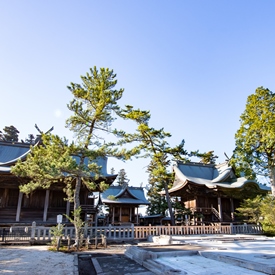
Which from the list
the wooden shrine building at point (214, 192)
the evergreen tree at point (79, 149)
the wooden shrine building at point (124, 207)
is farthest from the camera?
the wooden shrine building at point (124, 207)

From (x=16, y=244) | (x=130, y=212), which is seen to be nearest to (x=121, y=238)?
(x=16, y=244)

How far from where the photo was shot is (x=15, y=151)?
803 inches

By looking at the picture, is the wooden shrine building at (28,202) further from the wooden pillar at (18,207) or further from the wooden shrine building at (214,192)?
the wooden shrine building at (214,192)

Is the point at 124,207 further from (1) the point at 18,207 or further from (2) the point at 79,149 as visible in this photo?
(2) the point at 79,149

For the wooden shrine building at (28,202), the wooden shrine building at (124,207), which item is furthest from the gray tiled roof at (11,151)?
the wooden shrine building at (124,207)

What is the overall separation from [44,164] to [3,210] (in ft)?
31.7

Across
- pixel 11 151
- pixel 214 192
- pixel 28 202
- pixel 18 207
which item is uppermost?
pixel 11 151

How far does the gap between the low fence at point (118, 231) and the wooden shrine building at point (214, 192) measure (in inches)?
166

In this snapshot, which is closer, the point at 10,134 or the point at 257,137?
the point at 257,137

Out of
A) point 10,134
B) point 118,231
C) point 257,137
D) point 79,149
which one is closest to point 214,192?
point 257,137

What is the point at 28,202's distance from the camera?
60.6ft

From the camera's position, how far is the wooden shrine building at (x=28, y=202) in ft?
57.3

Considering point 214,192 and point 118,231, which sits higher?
point 214,192

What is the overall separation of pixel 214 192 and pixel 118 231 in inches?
502
